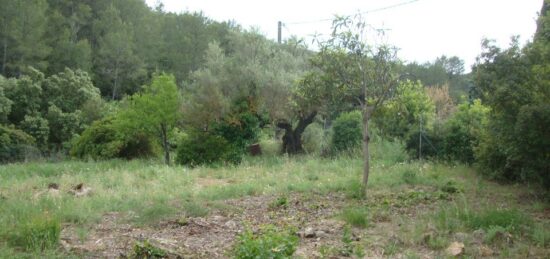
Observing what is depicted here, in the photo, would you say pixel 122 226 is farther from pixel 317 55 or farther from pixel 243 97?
pixel 243 97

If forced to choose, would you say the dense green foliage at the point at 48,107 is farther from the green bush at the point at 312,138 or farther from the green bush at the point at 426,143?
the green bush at the point at 426,143

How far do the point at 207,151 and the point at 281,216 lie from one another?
803 cm

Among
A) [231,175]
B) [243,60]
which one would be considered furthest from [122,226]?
[243,60]

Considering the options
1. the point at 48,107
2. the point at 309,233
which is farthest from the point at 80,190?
the point at 48,107

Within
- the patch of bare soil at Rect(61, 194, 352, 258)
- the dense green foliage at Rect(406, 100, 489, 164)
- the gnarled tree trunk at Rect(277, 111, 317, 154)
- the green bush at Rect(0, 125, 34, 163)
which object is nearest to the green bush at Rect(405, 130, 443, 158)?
the dense green foliage at Rect(406, 100, 489, 164)

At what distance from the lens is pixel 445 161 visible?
12359 mm

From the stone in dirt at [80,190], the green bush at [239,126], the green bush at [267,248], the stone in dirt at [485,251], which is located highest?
the green bush at [239,126]

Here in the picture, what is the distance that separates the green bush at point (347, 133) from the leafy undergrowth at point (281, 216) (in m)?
4.73

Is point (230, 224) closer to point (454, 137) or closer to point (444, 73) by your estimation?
point (454, 137)

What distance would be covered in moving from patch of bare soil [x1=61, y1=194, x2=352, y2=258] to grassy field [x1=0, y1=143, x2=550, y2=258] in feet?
0.05

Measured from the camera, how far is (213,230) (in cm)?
625

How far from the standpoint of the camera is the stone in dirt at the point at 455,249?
5133 mm

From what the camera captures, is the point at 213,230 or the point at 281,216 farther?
the point at 281,216

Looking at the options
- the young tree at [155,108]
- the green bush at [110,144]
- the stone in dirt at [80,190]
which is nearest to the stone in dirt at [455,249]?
the stone in dirt at [80,190]
